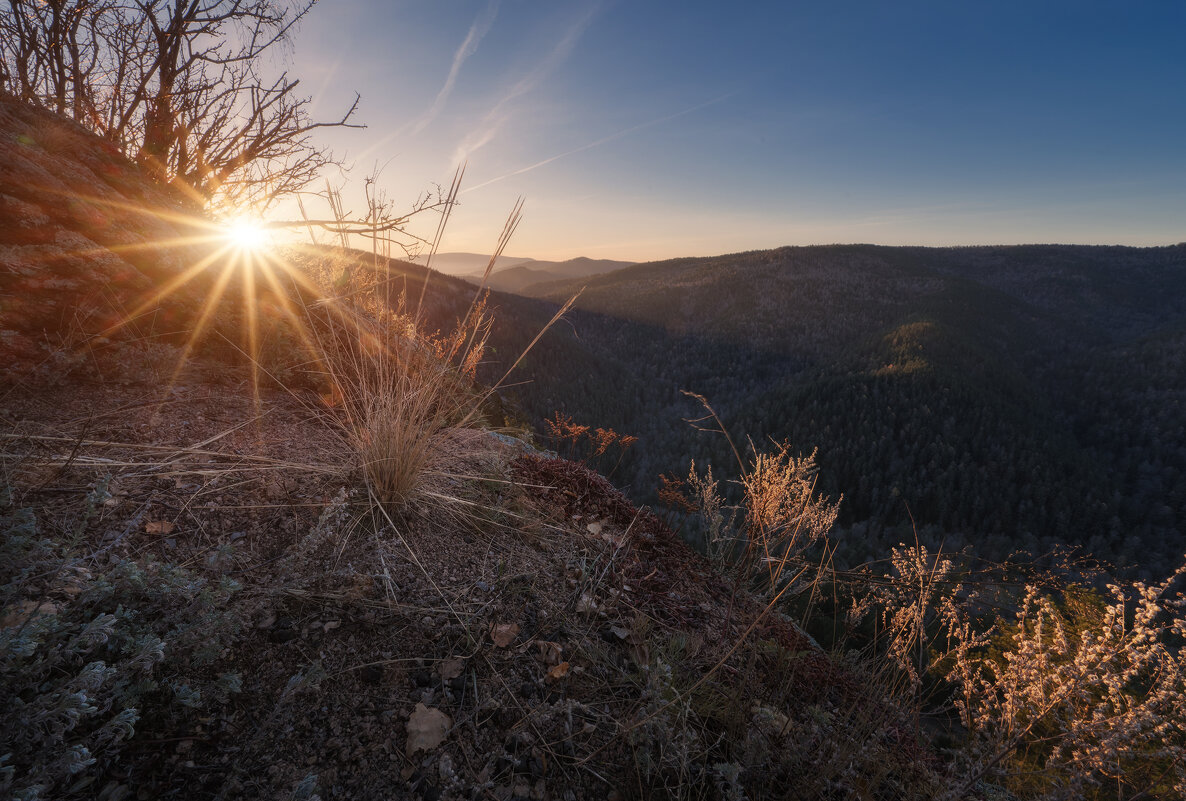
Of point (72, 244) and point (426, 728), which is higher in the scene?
point (72, 244)

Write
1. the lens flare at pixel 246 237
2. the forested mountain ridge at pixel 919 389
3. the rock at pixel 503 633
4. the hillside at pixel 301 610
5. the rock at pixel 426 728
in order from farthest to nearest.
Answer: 1. the forested mountain ridge at pixel 919 389
2. the lens flare at pixel 246 237
3. the rock at pixel 503 633
4. the rock at pixel 426 728
5. the hillside at pixel 301 610

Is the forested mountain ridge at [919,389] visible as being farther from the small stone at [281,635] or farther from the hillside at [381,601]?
the small stone at [281,635]

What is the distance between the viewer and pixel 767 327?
242 ft

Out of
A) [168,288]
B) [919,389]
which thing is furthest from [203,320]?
[919,389]

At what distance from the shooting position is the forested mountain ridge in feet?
120

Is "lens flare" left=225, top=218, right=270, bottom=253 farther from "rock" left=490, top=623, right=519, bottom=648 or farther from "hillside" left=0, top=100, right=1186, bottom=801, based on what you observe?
"rock" left=490, top=623, right=519, bottom=648

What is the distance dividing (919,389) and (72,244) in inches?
2281

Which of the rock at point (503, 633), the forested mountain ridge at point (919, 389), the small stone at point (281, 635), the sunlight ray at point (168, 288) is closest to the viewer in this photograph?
the small stone at point (281, 635)

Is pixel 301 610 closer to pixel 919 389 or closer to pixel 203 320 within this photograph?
pixel 203 320

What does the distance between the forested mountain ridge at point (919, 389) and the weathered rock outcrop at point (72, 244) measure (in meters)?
10.1

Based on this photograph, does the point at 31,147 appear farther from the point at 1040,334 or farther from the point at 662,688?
the point at 1040,334

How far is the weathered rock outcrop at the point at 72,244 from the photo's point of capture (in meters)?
2.53

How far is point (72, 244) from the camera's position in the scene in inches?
110

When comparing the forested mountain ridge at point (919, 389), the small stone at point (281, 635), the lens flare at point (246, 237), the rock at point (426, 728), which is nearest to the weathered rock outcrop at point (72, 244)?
the lens flare at point (246, 237)
